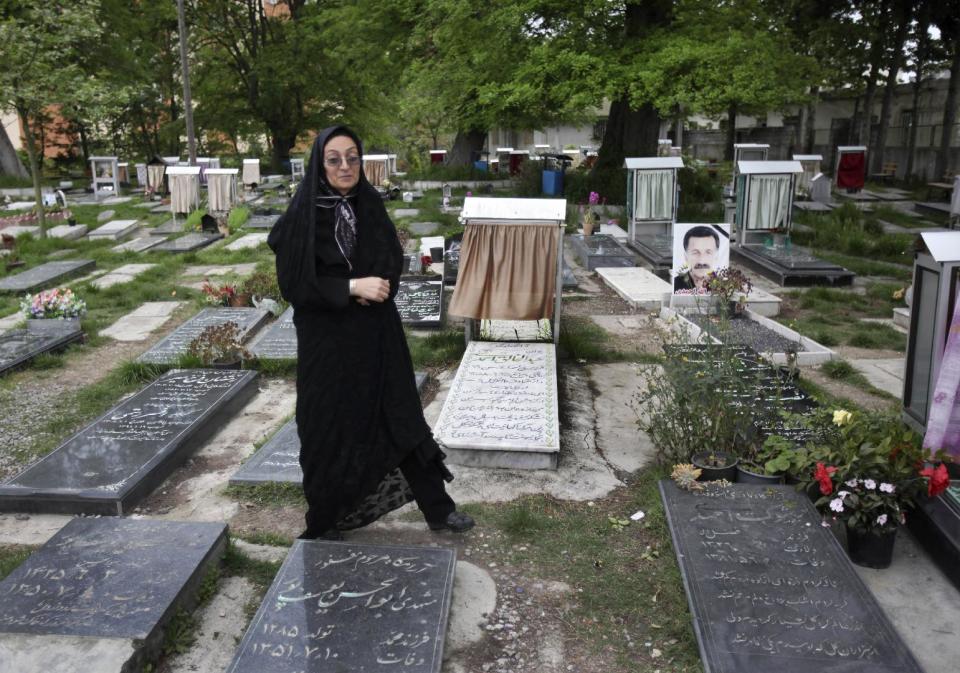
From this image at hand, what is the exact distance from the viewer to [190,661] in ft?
11.4

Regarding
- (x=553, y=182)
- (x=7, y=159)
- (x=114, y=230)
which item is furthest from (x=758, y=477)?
(x=7, y=159)

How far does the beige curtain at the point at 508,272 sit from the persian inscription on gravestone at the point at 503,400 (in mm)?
387

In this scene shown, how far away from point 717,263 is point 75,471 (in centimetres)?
744

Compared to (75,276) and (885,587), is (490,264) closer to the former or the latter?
(885,587)

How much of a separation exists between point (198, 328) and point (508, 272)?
3697 millimetres

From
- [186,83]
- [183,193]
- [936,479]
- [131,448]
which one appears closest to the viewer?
[936,479]

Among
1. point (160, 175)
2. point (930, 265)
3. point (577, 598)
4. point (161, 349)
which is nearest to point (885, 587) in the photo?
point (577, 598)

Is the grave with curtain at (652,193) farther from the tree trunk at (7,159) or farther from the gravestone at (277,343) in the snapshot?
the tree trunk at (7,159)

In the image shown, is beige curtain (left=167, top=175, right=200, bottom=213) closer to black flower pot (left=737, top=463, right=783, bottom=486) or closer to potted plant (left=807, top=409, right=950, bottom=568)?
black flower pot (left=737, top=463, right=783, bottom=486)

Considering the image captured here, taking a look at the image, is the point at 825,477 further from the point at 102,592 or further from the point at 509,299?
the point at 509,299

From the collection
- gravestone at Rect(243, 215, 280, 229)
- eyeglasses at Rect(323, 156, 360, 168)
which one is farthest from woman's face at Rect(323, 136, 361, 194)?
gravestone at Rect(243, 215, 280, 229)

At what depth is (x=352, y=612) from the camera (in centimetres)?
347

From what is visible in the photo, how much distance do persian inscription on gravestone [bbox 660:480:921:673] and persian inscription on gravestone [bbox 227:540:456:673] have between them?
3.91ft

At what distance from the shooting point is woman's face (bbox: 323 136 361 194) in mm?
3758
